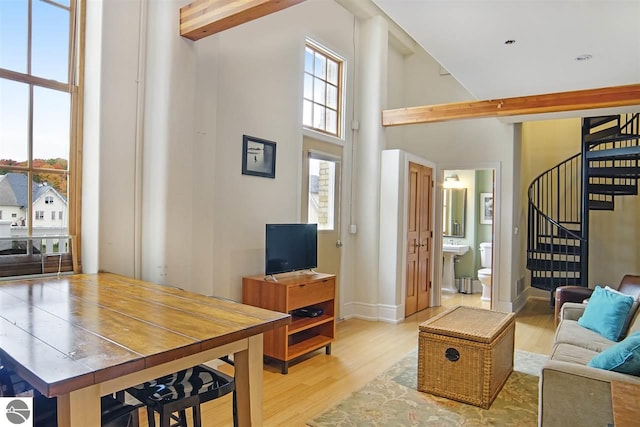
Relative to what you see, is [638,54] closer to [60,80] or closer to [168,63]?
[168,63]

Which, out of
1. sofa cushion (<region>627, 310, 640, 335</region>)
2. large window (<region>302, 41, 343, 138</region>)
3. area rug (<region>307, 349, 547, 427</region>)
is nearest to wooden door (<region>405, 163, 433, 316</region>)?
large window (<region>302, 41, 343, 138</region>)

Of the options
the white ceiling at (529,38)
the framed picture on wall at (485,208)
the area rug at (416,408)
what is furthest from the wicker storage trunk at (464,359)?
the framed picture on wall at (485,208)

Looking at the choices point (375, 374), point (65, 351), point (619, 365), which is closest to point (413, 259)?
point (375, 374)

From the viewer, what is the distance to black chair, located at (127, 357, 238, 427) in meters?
1.64

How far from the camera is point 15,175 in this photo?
264 cm

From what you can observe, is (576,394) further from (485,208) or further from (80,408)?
(485,208)

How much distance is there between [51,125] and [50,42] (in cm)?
55

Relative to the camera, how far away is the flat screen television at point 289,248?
147 inches

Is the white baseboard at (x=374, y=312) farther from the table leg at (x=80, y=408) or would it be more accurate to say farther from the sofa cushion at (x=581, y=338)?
the table leg at (x=80, y=408)

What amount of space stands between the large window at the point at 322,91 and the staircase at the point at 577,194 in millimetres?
3272

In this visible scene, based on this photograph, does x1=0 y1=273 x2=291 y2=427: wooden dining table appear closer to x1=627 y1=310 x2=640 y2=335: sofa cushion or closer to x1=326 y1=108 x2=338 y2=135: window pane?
x1=627 y1=310 x2=640 y2=335: sofa cushion

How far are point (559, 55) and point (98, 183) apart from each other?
11.8ft

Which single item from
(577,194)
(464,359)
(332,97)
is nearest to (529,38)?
(464,359)

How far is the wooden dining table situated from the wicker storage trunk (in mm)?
1655
